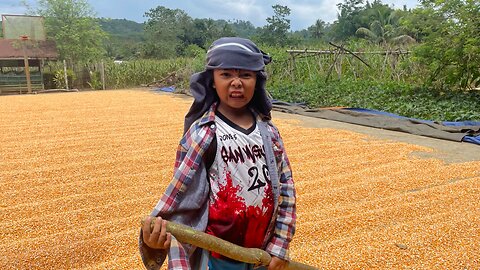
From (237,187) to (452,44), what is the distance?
327 inches

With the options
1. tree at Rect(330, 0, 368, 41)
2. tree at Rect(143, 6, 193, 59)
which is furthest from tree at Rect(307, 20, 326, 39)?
tree at Rect(143, 6, 193, 59)

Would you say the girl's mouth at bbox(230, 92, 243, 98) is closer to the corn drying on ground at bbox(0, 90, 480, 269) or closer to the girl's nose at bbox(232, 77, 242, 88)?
the girl's nose at bbox(232, 77, 242, 88)

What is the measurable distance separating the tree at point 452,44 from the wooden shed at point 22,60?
13843mm

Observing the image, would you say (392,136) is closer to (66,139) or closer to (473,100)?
(473,100)

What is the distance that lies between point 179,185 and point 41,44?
18354 millimetres

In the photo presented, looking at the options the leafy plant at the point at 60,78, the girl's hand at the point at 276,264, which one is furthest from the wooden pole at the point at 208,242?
the leafy plant at the point at 60,78

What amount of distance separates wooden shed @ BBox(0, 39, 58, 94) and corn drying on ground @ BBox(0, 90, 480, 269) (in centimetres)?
1202

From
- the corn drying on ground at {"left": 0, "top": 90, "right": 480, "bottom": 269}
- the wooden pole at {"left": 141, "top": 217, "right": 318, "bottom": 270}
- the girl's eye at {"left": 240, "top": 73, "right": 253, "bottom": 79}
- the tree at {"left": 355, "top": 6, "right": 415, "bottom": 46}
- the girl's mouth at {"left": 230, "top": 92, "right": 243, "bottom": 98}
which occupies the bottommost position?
the corn drying on ground at {"left": 0, "top": 90, "right": 480, "bottom": 269}

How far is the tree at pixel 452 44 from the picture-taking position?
25.3 feet

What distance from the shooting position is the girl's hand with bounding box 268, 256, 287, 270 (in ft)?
4.04

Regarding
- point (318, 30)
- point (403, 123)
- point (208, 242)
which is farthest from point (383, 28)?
point (208, 242)

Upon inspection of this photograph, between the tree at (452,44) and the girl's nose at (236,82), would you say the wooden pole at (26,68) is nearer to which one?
the tree at (452,44)

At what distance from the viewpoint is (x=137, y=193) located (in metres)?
3.28

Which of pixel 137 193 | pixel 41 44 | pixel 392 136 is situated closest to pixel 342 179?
pixel 137 193
